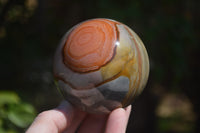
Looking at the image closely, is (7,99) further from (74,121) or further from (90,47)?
(90,47)

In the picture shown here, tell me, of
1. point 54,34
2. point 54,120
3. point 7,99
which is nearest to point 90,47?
point 54,120

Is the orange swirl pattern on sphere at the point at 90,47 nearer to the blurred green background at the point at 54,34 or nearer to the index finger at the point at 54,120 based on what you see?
the index finger at the point at 54,120

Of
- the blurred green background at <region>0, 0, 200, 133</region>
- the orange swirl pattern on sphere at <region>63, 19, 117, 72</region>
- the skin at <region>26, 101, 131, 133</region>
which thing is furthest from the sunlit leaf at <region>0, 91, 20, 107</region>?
the orange swirl pattern on sphere at <region>63, 19, 117, 72</region>

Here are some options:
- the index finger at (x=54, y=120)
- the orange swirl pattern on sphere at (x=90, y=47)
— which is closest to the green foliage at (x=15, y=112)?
the index finger at (x=54, y=120)

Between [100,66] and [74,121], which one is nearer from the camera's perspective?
[100,66]

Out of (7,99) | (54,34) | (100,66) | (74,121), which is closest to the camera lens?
Answer: (100,66)

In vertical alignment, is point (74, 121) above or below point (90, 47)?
below

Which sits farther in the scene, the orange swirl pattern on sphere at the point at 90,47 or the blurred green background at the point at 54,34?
the blurred green background at the point at 54,34
